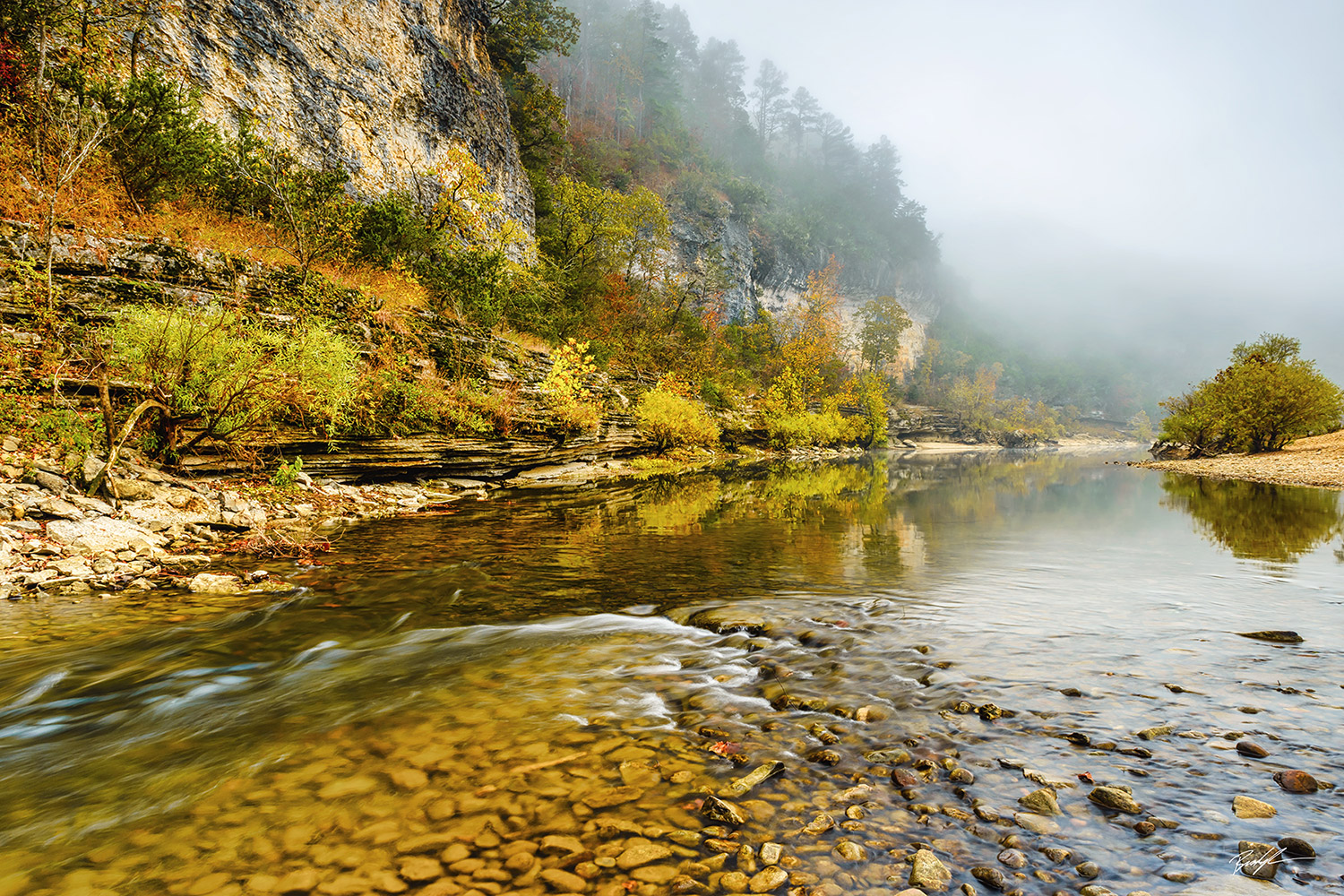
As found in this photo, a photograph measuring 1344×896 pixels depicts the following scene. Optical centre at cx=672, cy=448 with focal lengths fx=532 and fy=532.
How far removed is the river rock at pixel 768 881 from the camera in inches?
88.3

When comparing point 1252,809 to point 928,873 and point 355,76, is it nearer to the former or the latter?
point 928,873

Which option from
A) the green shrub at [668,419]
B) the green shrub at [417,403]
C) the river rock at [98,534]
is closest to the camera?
the river rock at [98,534]

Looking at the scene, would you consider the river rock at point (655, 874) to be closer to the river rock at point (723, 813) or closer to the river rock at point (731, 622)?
the river rock at point (723, 813)

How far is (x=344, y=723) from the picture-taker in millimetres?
3689

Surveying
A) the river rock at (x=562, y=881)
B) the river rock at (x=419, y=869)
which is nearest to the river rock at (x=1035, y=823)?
the river rock at (x=562, y=881)

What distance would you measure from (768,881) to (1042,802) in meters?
1.57

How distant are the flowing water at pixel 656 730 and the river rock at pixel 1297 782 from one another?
4 cm

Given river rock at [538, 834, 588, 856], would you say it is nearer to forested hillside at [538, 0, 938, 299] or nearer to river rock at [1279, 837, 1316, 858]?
river rock at [1279, 837, 1316, 858]

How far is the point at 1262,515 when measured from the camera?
1464cm

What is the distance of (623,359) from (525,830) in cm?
3243

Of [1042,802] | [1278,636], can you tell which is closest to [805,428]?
[1278,636]

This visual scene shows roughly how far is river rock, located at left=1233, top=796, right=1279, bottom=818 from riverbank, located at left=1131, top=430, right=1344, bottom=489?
29.8 meters

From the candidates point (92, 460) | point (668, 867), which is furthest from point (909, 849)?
point (92, 460)
